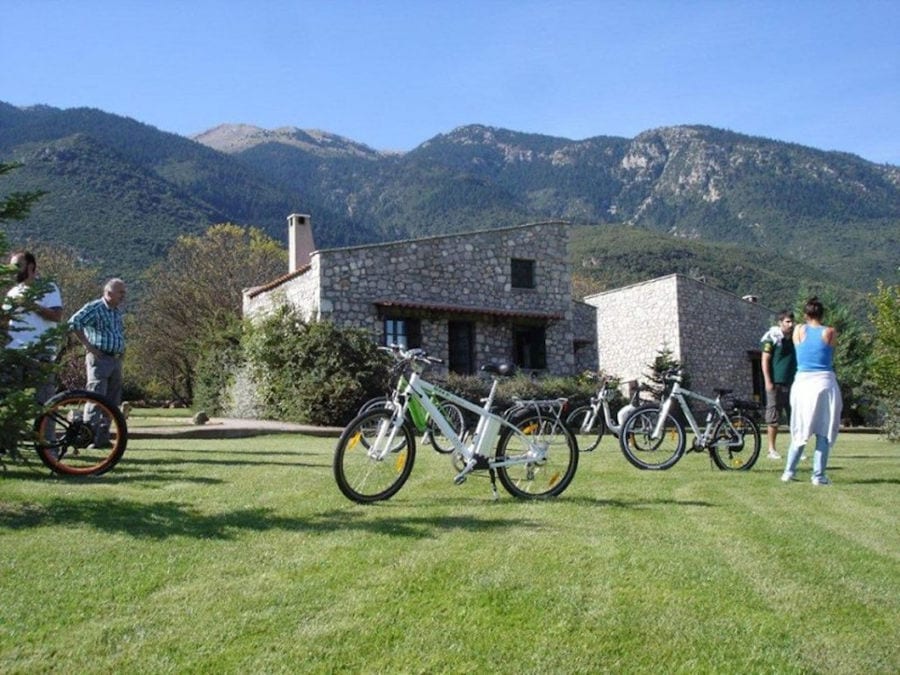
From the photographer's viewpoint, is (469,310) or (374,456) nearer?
(374,456)

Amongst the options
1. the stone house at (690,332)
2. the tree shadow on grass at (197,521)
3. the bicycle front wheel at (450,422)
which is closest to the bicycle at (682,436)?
the bicycle front wheel at (450,422)

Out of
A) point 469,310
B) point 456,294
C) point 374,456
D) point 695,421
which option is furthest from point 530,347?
point 374,456

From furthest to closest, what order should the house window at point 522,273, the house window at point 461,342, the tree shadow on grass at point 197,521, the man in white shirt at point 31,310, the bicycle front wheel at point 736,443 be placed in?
1. the house window at point 522,273
2. the house window at point 461,342
3. the bicycle front wheel at point 736,443
4. the man in white shirt at point 31,310
5. the tree shadow on grass at point 197,521

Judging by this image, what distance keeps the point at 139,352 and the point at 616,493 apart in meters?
37.4

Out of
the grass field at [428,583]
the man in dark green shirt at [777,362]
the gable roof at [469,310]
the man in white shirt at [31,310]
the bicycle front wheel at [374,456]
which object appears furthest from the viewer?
the gable roof at [469,310]

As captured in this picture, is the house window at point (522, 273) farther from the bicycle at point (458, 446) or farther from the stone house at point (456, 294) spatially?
the bicycle at point (458, 446)

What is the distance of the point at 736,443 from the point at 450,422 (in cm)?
403

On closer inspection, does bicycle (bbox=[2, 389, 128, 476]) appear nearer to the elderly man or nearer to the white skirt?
the elderly man

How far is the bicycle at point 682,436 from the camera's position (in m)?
8.45

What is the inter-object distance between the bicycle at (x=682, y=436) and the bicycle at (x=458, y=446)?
2459 mm

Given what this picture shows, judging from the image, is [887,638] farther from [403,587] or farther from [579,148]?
[579,148]

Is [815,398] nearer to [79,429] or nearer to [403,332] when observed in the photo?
[79,429]

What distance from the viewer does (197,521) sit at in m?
4.66

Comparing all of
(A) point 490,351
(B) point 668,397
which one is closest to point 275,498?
(B) point 668,397
